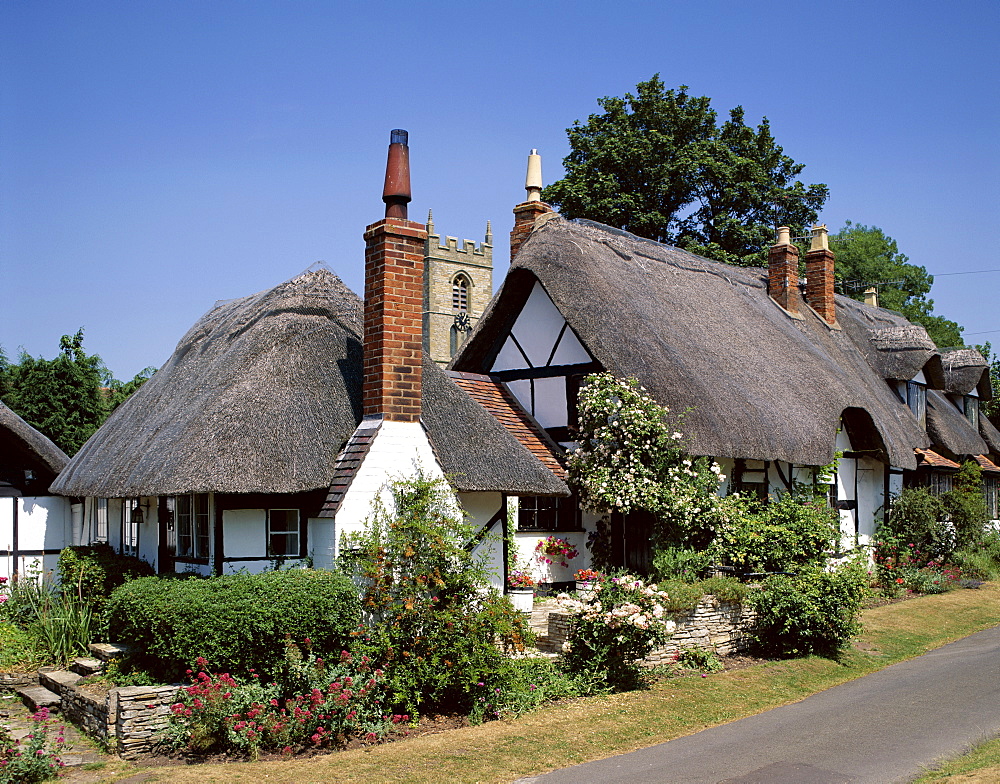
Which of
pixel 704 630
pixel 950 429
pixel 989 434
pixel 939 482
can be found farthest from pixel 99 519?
pixel 989 434

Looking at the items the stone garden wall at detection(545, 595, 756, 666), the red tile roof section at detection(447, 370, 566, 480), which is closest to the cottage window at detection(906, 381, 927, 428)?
the red tile roof section at detection(447, 370, 566, 480)

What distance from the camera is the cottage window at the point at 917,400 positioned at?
22.4 metres

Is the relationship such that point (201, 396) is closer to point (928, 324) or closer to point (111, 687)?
point (111, 687)

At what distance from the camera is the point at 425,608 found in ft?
31.2

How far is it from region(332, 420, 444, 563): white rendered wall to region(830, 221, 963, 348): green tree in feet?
112

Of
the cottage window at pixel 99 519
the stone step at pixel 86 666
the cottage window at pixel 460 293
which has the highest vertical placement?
the cottage window at pixel 460 293

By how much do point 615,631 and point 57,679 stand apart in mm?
6302

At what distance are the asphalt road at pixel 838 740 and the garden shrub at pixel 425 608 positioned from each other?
6.15ft

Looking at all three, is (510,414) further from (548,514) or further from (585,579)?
(585,579)

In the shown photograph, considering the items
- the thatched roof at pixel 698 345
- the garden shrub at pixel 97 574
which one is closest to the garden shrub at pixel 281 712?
the garden shrub at pixel 97 574

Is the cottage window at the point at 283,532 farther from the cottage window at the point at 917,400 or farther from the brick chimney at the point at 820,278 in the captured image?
the cottage window at the point at 917,400

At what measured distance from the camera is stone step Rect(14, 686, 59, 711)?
9820mm

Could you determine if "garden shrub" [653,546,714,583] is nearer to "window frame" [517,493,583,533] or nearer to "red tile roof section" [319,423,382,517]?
"window frame" [517,493,583,533]

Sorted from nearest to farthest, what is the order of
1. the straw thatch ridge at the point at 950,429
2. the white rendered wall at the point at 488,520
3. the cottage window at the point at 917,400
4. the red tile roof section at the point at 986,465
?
1. the white rendered wall at the point at 488,520
2. the cottage window at the point at 917,400
3. the straw thatch ridge at the point at 950,429
4. the red tile roof section at the point at 986,465
